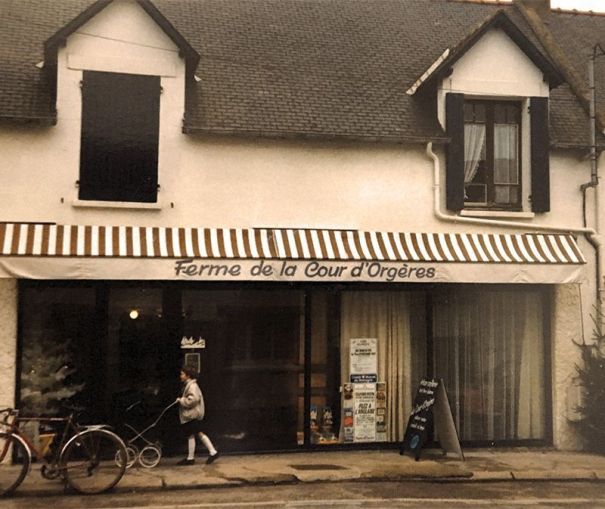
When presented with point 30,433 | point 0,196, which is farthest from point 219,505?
point 0,196

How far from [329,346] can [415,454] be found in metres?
2.21

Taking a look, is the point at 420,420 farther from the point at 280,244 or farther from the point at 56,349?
the point at 56,349

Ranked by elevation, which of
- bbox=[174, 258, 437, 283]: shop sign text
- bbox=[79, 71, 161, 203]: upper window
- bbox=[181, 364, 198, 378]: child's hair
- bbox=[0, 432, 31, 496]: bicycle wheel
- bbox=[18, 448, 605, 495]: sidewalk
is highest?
bbox=[79, 71, 161, 203]: upper window

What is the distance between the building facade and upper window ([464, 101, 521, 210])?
0.04 meters

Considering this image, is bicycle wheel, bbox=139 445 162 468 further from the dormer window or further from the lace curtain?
the dormer window

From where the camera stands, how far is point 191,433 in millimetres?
11148

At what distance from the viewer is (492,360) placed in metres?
13.3

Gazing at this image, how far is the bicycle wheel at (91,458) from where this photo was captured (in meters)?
9.52

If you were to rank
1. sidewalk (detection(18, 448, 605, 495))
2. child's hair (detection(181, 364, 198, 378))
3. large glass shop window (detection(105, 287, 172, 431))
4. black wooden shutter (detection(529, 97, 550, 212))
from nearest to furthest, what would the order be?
1. sidewalk (detection(18, 448, 605, 495))
2. child's hair (detection(181, 364, 198, 378))
3. large glass shop window (detection(105, 287, 172, 431))
4. black wooden shutter (detection(529, 97, 550, 212))

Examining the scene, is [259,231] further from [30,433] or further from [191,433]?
[30,433]

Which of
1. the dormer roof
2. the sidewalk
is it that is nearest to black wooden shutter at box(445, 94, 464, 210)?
the dormer roof

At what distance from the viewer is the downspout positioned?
1266cm

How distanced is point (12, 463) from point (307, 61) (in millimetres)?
8535

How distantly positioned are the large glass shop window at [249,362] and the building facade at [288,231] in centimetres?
3
